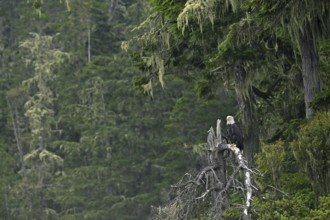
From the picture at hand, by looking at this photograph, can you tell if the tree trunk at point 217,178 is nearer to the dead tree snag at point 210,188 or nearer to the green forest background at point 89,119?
the dead tree snag at point 210,188

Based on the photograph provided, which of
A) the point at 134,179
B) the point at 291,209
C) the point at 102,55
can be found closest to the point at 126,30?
the point at 102,55

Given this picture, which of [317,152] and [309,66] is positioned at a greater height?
[309,66]

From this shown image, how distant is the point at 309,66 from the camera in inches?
574

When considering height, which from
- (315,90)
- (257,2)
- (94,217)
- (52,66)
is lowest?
(94,217)

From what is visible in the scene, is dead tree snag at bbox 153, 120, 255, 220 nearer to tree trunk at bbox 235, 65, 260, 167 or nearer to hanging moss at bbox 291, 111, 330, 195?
hanging moss at bbox 291, 111, 330, 195

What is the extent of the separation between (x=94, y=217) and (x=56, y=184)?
10.7 ft

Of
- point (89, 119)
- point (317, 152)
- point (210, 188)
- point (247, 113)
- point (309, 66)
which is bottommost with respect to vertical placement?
point (210, 188)

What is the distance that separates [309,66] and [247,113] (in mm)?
2910

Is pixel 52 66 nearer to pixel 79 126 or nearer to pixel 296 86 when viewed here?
pixel 79 126

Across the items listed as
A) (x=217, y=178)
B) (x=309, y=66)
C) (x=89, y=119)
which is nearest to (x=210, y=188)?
(x=217, y=178)

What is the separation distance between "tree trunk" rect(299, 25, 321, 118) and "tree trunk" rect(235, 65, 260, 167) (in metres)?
2.26

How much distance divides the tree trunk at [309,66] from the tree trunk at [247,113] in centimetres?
226

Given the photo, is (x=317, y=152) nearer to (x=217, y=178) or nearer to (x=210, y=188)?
(x=217, y=178)

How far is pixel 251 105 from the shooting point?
17.3m
